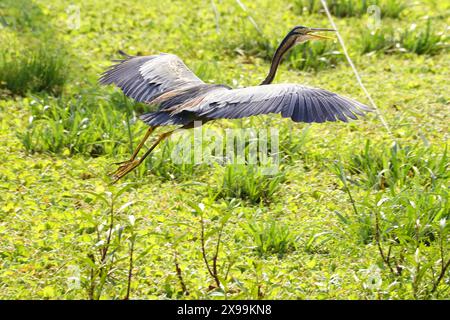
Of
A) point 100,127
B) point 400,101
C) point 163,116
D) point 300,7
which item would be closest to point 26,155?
point 100,127

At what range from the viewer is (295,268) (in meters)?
5.35

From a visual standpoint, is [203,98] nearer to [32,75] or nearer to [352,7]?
[32,75]

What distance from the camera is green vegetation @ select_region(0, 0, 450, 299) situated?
505 cm

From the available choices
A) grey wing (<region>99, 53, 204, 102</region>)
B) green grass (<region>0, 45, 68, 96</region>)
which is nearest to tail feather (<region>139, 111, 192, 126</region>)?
grey wing (<region>99, 53, 204, 102</region>)

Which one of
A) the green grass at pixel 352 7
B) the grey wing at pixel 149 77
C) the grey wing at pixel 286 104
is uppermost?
the grey wing at pixel 286 104

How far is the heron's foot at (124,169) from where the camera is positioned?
20.7ft

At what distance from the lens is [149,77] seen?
650 centimetres

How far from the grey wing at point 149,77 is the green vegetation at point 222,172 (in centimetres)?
48

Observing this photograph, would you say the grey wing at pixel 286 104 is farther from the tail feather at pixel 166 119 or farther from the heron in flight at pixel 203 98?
the tail feather at pixel 166 119

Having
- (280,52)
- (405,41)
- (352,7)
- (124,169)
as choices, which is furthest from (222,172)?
(352,7)

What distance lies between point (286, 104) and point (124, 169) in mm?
1602

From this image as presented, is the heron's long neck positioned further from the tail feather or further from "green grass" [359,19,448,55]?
"green grass" [359,19,448,55]

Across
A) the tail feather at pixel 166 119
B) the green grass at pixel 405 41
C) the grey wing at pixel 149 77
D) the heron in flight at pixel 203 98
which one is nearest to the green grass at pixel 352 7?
the green grass at pixel 405 41
